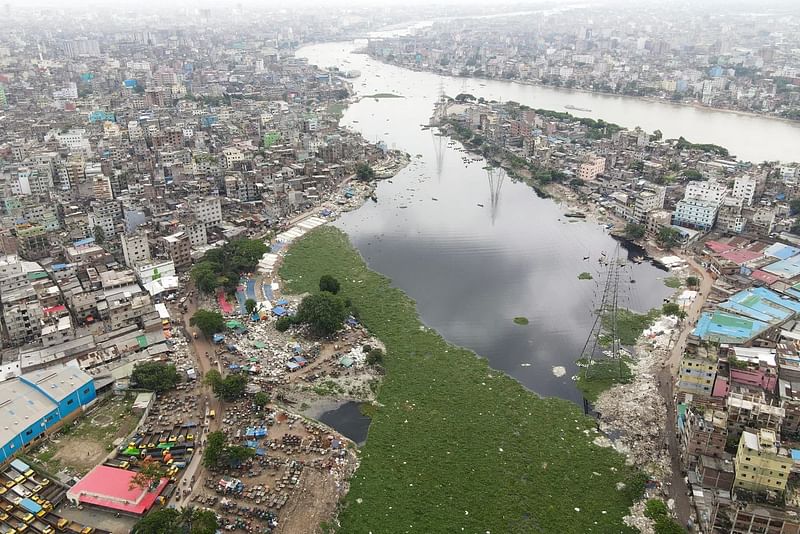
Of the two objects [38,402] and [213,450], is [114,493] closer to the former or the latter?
[213,450]

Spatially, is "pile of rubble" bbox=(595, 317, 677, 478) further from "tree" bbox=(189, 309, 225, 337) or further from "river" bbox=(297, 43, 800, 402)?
"tree" bbox=(189, 309, 225, 337)

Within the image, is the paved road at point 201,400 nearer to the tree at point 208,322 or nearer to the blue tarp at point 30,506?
the tree at point 208,322

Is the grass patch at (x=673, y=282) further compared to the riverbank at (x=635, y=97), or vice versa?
the riverbank at (x=635, y=97)

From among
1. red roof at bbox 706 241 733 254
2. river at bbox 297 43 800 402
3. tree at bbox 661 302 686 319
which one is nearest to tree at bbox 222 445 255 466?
river at bbox 297 43 800 402

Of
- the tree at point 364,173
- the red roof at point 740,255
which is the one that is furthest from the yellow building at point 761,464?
the tree at point 364,173

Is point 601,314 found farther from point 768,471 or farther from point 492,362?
point 768,471

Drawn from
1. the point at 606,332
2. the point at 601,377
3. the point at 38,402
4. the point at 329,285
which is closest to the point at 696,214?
the point at 606,332

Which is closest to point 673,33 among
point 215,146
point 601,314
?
point 215,146
